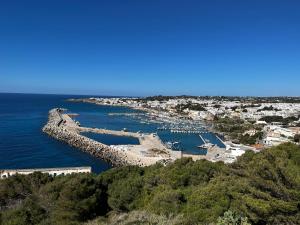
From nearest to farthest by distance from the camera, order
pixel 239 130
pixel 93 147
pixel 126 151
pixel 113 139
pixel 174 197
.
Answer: pixel 174 197 < pixel 126 151 < pixel 93 147 < pixel 113 139 < pixel 239 130

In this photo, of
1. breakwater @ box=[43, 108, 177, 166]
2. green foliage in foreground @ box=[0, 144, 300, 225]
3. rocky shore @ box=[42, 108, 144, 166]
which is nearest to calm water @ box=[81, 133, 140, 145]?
breakwater @ box=[43, 108, 177, 166]

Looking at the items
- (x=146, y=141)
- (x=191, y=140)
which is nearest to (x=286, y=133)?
(x=191, y=140)

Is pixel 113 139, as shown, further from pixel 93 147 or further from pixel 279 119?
pixel 279 119

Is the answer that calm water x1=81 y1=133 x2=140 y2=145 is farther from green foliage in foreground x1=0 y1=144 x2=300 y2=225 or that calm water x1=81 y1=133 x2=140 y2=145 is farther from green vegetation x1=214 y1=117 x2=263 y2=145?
green foliage in foreground x1=0 y1=144 x2=300 y2=225

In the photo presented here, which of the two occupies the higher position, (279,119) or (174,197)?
(174,197)

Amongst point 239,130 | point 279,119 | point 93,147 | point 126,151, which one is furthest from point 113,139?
point 279,119

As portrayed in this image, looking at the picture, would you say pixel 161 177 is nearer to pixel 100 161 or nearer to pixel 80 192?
pixel 80 192

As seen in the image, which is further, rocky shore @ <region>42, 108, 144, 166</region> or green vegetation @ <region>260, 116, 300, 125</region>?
green vegetation @ <region>260, 116, 300, 125</region>
